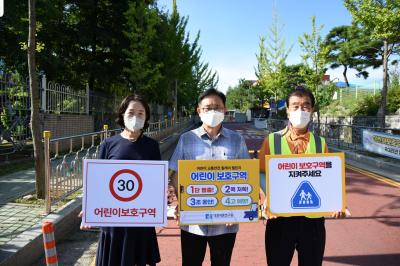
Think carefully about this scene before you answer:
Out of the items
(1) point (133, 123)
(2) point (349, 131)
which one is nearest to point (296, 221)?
(1) point (133, 123)

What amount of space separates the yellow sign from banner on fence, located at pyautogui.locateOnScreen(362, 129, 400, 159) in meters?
10.8

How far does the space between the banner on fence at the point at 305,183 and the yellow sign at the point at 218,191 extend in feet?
0.47

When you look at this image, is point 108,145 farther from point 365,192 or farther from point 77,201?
point 365,192

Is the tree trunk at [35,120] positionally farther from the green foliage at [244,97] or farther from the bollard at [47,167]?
the green foliage at [244,97]

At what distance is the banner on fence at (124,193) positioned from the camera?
322 centimetres

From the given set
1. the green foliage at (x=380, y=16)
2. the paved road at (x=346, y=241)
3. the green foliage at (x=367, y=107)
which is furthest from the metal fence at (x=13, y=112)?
the green foliage at (x=367, y=107)

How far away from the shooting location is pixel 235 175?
324 cm

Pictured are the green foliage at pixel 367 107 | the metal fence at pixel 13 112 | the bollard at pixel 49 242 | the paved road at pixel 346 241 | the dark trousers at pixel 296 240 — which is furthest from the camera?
the green foliage at pixel 367 107

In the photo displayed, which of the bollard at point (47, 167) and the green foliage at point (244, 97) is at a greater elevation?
the green foliage at point (244, 97)

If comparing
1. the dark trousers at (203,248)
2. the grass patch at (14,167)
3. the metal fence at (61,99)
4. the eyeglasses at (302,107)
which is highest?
the metal fence at (61,99)

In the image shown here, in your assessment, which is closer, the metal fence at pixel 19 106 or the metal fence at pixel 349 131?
the metal fence at pixel 19 106

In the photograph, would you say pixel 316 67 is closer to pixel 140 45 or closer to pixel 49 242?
pixel 140 45

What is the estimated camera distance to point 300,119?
10.7 ft

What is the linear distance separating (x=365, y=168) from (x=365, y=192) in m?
4.23
